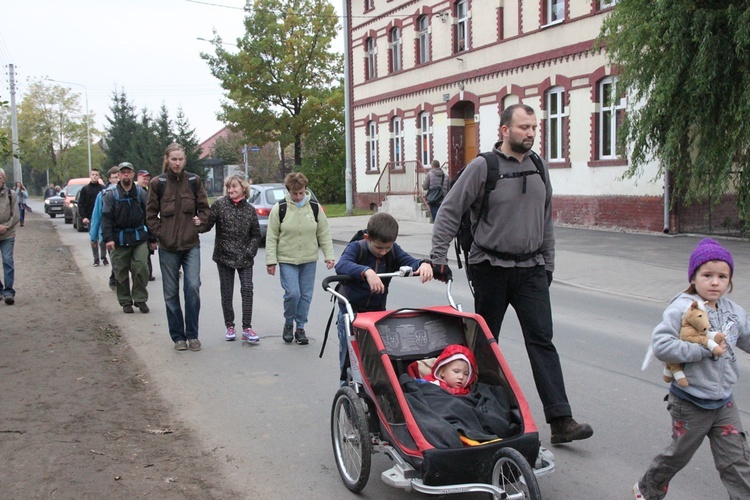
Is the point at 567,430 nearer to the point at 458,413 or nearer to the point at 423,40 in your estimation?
the point at 458,413

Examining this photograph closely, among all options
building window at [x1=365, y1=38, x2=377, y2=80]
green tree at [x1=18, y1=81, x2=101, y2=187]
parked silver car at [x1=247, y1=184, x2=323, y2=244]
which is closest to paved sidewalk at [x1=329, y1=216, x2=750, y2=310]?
parked silver car at [x1=247, y1=184, x2=323, y2=244]


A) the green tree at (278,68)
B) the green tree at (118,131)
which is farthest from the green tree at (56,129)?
the green tree at (278,68)

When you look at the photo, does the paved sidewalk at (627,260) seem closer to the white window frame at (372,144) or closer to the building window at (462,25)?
the building window at (462,25)

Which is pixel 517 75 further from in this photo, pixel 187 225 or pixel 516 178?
pixel 516 178

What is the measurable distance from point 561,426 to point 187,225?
14.9 ft

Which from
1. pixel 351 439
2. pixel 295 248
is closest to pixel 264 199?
pixel 295 248

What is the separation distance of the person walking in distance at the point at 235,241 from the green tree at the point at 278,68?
38.7m

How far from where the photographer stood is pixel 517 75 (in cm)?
2509

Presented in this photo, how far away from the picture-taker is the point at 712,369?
3.59m

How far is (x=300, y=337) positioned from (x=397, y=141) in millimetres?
26108

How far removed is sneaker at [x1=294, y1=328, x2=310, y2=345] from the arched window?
26272 millimetres

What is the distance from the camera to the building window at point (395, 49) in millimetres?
33188

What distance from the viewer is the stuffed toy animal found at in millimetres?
3504

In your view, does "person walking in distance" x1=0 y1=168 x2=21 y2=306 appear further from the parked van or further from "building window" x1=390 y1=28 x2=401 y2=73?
"building window" x1=390 y1=28 x2=401 y2=73
